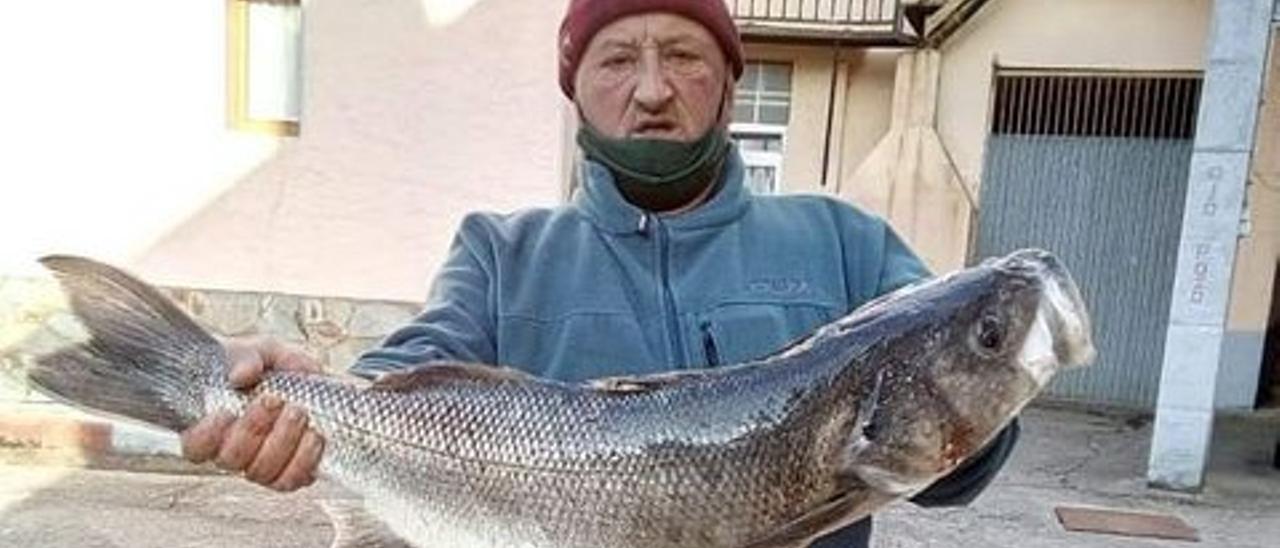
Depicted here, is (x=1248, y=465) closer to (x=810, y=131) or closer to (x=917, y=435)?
(x=810, y=131)

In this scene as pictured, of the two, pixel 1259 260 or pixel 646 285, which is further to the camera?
pixel 1259 260

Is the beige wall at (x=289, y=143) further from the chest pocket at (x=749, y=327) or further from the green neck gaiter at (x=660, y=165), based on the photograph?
the chest pocket at (x=749, y=327)

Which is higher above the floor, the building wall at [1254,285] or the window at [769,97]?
the window at [769,97]

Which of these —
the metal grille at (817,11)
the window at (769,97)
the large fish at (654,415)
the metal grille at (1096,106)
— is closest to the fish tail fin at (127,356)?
the large fish at (654,415)

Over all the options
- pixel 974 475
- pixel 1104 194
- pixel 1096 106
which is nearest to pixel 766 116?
pixel 1096 106

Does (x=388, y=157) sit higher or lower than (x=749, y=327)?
higher

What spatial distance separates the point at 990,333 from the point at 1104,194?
8.96 meters

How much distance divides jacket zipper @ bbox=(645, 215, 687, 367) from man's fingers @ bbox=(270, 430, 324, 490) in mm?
589

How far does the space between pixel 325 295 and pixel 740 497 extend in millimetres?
5435

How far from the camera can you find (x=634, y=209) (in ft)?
6.32

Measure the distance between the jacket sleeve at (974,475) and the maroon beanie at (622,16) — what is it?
837 mm

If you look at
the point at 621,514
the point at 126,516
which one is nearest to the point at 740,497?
the point at 621,514

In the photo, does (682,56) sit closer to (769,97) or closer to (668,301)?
(668,301)

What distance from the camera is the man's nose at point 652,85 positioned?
1844 millimetres
